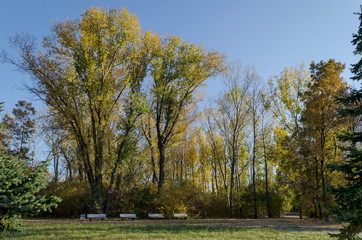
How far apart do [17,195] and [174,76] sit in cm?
2134

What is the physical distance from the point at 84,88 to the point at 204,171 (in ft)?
79.3

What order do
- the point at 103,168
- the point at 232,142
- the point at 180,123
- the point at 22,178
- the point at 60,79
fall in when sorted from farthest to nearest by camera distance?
the point at 232,142, the point at 180,123, the point at 103,168, the point at 60,79, the point at 22,178

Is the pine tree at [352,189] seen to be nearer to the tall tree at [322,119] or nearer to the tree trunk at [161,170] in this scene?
the tall tree at [322,119]

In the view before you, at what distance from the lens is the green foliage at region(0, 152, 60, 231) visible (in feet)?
18.2

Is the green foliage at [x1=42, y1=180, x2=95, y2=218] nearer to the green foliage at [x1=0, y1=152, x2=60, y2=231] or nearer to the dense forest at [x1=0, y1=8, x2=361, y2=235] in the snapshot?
the dense forest at [x1=0, y1=8, x2=361, y2=235]

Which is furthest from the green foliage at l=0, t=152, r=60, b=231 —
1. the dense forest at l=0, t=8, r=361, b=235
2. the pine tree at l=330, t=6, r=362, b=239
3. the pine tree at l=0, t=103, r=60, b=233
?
the dense forest at l=0, t=8, r=361, b=235

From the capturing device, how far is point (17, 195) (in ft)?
19.2

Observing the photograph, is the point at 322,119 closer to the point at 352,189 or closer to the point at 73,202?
the point at 352,189

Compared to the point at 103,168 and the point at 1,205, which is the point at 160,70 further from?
the point at 1,205

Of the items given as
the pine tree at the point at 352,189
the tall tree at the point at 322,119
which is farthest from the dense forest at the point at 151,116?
the pine tree at the point at 352,189

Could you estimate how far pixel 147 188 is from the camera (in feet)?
83.1

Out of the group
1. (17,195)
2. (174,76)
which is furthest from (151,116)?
(17,195)

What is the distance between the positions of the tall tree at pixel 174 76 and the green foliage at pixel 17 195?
1999cm

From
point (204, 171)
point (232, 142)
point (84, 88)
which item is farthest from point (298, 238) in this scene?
point (204, 171)
